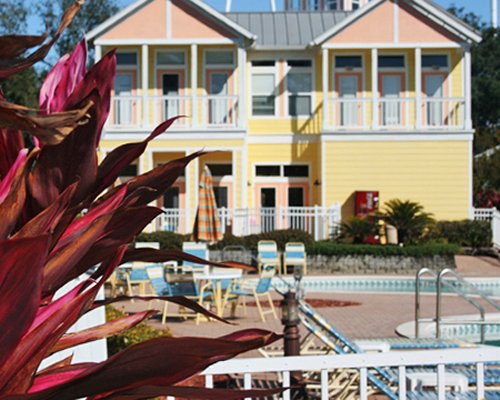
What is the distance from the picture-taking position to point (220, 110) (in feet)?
84.4

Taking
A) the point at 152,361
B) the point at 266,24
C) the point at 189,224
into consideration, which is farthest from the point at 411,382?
the point at 266,24

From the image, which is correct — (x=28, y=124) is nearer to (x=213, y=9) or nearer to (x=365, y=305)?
(x=365, y=305)

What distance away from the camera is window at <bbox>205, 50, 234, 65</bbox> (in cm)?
2677

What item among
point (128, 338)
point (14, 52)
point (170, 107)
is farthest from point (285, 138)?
point (14, 52)

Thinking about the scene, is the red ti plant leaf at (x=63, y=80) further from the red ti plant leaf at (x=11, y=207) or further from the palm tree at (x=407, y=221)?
the palm tree at (x=407, y=221)

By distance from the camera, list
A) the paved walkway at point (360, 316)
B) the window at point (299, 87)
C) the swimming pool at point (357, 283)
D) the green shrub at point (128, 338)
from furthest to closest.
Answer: the window at point (299, 87), the swimming pool at point (357, 283), the paved walkway at point (360, 316), the green shrub at point (128, 338)

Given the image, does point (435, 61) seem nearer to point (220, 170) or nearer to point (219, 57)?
point (219, 57)

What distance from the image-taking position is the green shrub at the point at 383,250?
20.7 metres

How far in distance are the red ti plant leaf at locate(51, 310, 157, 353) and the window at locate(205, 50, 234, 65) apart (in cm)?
2588

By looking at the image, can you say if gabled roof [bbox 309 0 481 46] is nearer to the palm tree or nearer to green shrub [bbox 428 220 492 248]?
green shrub [bbox 428 220 492 248]

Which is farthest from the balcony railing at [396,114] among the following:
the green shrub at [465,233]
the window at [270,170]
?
the green shrub at [465,233]

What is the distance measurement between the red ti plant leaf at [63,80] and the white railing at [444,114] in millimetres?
24941

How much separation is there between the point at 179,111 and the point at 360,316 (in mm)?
13727

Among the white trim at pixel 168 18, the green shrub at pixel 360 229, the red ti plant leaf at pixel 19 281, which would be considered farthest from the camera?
the white trim at pixel 168 18
